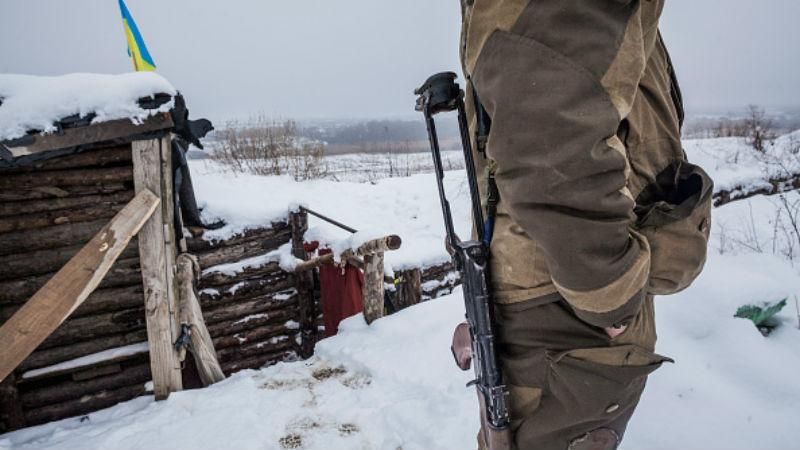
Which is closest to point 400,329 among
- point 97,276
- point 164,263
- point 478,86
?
point 164,263

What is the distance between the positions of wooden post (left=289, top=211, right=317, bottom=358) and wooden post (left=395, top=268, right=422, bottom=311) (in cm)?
160

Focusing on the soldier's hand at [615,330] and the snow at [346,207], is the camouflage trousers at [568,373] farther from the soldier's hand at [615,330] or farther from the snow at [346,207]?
the snow at [346,207]

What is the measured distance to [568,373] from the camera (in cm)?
108

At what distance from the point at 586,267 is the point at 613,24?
544mm

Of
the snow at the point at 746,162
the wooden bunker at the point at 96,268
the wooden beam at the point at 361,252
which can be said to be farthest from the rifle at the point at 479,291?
the snow at the point at 746,162

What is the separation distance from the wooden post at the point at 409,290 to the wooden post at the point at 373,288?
1.15 m

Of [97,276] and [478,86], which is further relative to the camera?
[97,276]

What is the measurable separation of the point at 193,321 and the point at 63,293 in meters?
1.15

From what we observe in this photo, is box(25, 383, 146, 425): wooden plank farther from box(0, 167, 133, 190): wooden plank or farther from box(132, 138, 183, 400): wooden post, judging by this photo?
box(0, 167, 133, 190): wooden plank

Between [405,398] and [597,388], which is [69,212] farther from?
[597,388]

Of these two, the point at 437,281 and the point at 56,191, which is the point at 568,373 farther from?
the point at 437,281

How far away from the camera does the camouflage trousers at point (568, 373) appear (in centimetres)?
107

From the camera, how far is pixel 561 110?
0.86 m

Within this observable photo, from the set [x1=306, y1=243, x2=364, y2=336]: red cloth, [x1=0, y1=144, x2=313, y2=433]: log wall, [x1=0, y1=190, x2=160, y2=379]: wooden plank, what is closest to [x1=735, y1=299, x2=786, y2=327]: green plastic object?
[x1=306, y1=243, x2=364, y2=336]: red cloth
